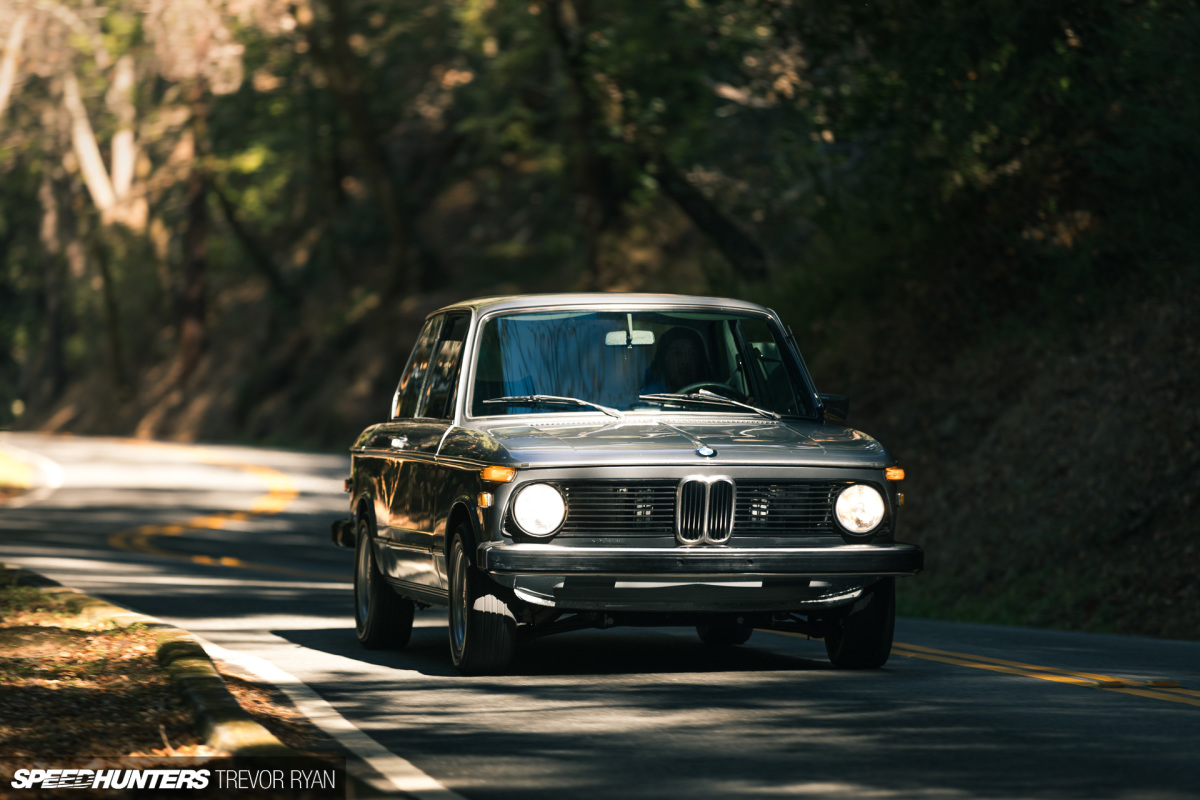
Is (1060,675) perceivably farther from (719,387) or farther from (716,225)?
(716,225)

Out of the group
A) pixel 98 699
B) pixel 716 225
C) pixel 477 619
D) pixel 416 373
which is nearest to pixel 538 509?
pixel 477 619

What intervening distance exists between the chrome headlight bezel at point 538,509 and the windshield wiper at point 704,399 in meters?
Answer: 1.27

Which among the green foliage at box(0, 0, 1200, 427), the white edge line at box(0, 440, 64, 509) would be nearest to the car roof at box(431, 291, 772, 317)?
the green foliage at box(0, 0, 1200, 427)

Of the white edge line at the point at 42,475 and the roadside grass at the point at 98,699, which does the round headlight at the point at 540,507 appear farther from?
the white edge line at the point at 42,475

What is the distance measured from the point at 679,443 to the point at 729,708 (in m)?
1.47

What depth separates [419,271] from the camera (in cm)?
5016

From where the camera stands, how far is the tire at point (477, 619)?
973 centimetres

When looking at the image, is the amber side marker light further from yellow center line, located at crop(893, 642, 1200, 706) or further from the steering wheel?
yellow center line, located at crop(893, 642, 1200, 706)

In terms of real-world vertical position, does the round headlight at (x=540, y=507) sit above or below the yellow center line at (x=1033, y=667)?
above

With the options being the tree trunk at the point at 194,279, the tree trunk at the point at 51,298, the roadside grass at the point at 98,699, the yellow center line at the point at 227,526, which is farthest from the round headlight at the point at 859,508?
the tree trunk at the point at 51,298

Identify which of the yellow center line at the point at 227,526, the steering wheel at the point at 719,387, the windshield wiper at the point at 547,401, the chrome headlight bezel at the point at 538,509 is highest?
the windshield wiper at the point at 547,401

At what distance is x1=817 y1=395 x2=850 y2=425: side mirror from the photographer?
423 inches

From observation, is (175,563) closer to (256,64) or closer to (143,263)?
(256,64)

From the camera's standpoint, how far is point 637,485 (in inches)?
376
